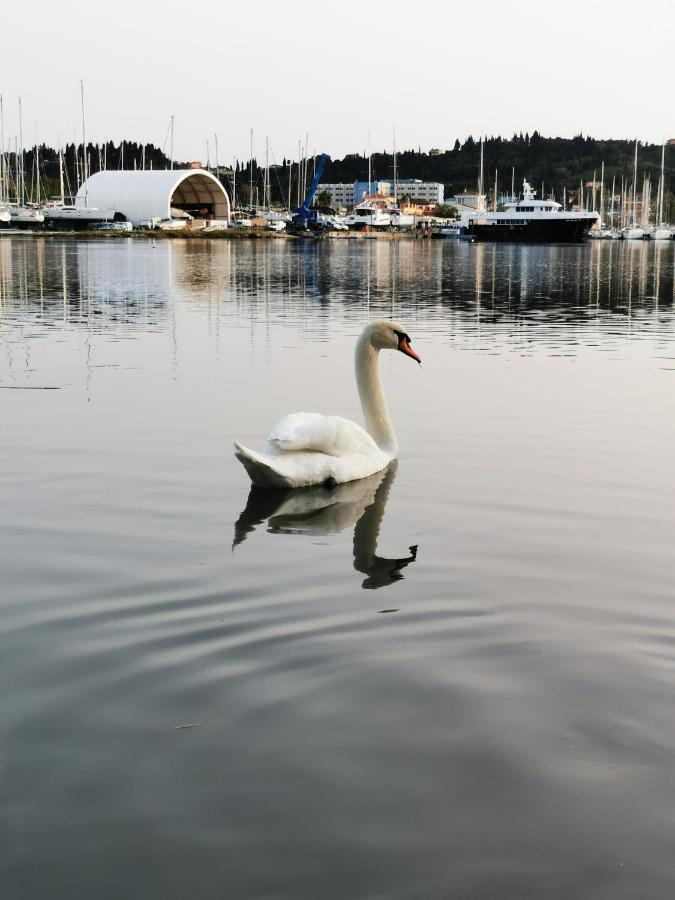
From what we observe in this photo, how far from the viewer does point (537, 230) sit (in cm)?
14538

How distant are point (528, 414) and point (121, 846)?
10899 mm

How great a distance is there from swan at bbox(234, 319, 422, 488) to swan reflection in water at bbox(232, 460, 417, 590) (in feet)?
0.38

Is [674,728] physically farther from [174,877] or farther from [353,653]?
[174,877]

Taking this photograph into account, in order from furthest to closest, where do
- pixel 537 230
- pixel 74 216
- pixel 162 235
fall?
pixel 537 230, pixel 74 216, pixel 162 235

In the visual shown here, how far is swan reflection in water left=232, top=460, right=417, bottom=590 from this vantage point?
26.6 feet

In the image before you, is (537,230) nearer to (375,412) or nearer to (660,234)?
(660,234)

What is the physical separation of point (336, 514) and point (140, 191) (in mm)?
138240

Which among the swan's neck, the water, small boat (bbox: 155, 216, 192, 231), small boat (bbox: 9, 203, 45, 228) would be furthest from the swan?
small boat (bbox: 155, 216, 192, 231)

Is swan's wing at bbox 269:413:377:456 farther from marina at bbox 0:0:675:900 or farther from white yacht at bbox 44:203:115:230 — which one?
white yacht at bbox 44:203:115:230

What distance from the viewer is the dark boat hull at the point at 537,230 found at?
143m

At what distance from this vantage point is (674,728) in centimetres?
517

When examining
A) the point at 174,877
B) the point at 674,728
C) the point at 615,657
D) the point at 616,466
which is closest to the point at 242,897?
the point at 174,877

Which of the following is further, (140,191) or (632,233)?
(632,233)

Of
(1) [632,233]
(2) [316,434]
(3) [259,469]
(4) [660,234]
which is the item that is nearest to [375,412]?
(2) [316,434]
